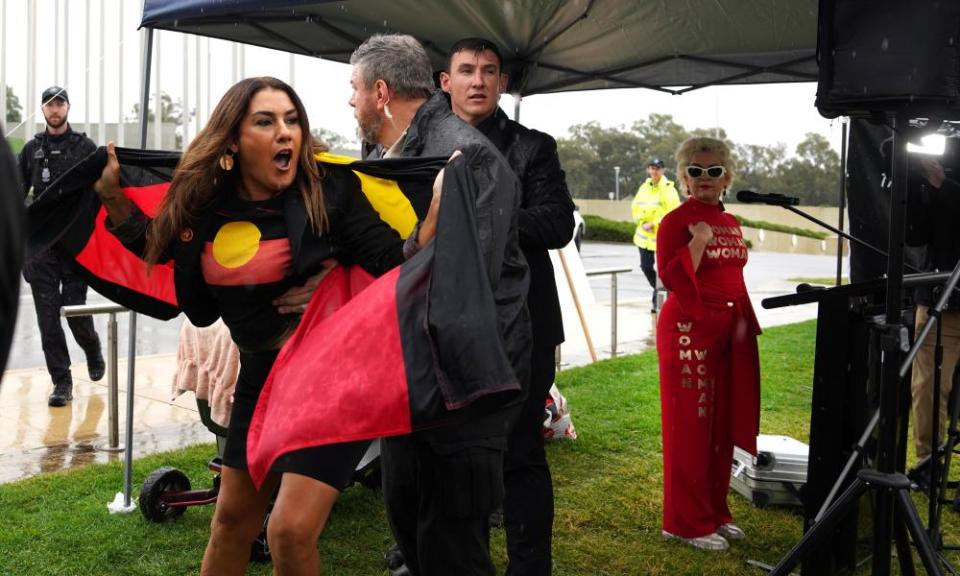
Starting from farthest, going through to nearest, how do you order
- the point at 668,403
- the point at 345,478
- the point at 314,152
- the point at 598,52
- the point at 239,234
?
the point at 598,52 < the point at 668,403 < the point at 314,152 < the point at 239,234 < the point at 345,478

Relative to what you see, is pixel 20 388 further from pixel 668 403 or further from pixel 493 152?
pixel 493 152

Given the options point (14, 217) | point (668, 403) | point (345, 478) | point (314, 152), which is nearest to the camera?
point (14, 217)

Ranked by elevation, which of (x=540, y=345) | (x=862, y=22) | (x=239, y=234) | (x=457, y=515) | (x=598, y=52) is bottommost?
(x=457, y=515)

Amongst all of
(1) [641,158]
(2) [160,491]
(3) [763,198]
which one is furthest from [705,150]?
(1) [641,158]

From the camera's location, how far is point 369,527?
15.4ft

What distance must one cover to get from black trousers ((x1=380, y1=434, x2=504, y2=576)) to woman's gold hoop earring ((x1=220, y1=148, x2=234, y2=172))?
38.6 inches

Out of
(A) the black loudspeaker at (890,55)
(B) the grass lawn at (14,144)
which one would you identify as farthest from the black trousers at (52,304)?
(A) the black loudspeaker at (890,55)

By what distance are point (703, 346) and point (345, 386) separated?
2.26 m

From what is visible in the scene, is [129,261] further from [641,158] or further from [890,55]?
[641,158]

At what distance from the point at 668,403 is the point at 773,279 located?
17606mm

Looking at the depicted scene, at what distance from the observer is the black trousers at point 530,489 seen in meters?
3.63

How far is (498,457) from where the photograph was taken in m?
2.87

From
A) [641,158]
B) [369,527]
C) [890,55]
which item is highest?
[641,158]

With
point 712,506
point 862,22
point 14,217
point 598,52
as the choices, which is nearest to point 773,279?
point 598,52
